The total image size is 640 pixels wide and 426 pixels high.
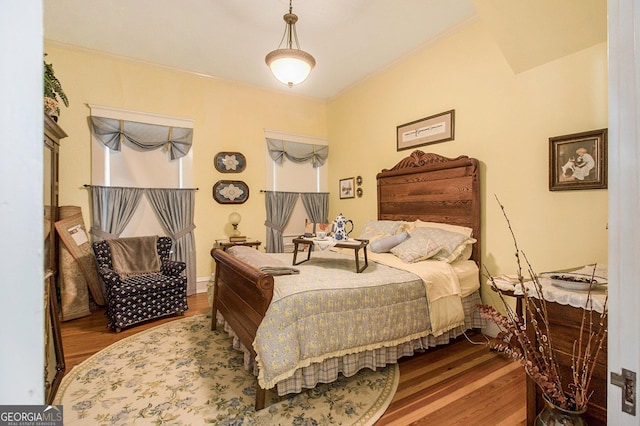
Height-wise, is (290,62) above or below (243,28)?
below

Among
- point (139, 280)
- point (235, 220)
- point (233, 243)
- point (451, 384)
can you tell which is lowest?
point (451, 384)

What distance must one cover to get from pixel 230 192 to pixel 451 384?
379 cm

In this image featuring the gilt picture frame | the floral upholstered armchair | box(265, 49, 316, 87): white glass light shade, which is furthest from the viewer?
the gilt picture frame

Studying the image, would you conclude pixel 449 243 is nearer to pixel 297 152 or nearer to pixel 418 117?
pixel 418 117

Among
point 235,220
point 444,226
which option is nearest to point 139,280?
point 235,220

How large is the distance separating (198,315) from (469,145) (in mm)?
3643

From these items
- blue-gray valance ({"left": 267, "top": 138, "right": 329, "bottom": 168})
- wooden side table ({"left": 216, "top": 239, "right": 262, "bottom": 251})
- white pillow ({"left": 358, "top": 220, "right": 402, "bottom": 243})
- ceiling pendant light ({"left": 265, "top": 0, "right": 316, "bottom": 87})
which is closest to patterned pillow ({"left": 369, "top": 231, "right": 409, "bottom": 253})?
white pillow ({"left": 358, "top": 220, "right": 402, "bottom": 243})

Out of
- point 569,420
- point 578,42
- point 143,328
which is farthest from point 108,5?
point 569,420

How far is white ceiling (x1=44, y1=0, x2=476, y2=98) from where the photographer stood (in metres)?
2.95

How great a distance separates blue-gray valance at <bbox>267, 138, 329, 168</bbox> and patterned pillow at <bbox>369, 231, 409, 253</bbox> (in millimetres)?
2523

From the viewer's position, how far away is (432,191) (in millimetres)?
3533

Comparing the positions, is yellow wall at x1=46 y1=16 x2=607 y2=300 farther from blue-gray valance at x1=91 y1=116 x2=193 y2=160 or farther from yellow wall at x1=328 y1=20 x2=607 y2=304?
blue-gray valance at x1=91 y1=116 x2=193 y2=160

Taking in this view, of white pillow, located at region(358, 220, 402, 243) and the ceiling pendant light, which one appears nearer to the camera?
the ceiling pendant light

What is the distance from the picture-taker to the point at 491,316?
106 cm
